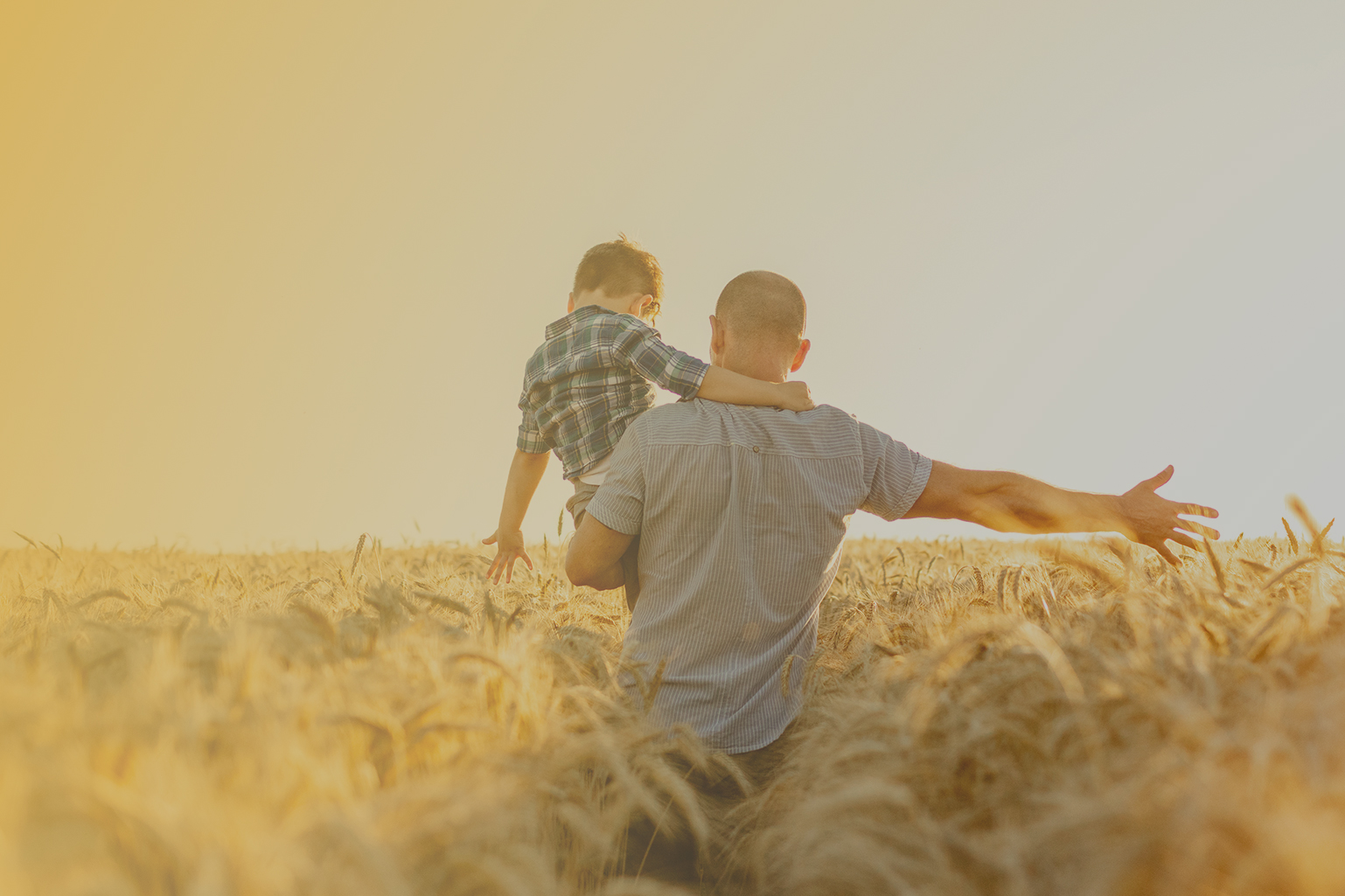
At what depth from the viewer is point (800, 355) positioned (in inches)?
134

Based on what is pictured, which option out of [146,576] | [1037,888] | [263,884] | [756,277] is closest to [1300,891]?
[1037,888]

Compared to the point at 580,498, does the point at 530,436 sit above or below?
above

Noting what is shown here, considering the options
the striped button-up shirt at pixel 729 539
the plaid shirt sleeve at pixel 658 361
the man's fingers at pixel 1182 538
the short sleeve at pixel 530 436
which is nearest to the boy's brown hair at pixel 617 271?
the plaid shirt sleeve at pixel 658 361

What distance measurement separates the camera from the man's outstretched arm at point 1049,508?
3.00 metres

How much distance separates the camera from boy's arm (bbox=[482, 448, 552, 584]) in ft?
14.5

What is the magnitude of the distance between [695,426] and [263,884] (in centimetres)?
211

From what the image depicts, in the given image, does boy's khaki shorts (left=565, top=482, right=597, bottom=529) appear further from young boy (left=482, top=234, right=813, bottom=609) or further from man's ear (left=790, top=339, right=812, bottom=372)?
man's ear (left=790, top=339, right=812, bottom=372)

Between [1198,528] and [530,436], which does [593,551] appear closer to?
[530,436]

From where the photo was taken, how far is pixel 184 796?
3.72 ft

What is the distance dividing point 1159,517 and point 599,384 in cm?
241

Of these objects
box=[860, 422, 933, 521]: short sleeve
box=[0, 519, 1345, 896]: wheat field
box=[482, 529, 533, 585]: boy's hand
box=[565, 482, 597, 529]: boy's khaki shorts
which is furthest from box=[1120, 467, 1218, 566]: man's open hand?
box=[482, 529, 533, 585]: boy's hand

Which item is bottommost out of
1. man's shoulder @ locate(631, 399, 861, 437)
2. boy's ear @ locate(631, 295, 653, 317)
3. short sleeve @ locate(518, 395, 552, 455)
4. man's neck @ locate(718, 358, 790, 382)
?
short sleeve @ locate(518, 395, 552, 455)

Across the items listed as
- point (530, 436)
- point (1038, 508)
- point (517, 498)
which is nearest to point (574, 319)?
point (530, 436)

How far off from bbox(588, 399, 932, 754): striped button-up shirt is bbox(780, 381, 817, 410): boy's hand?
33 millimetres
